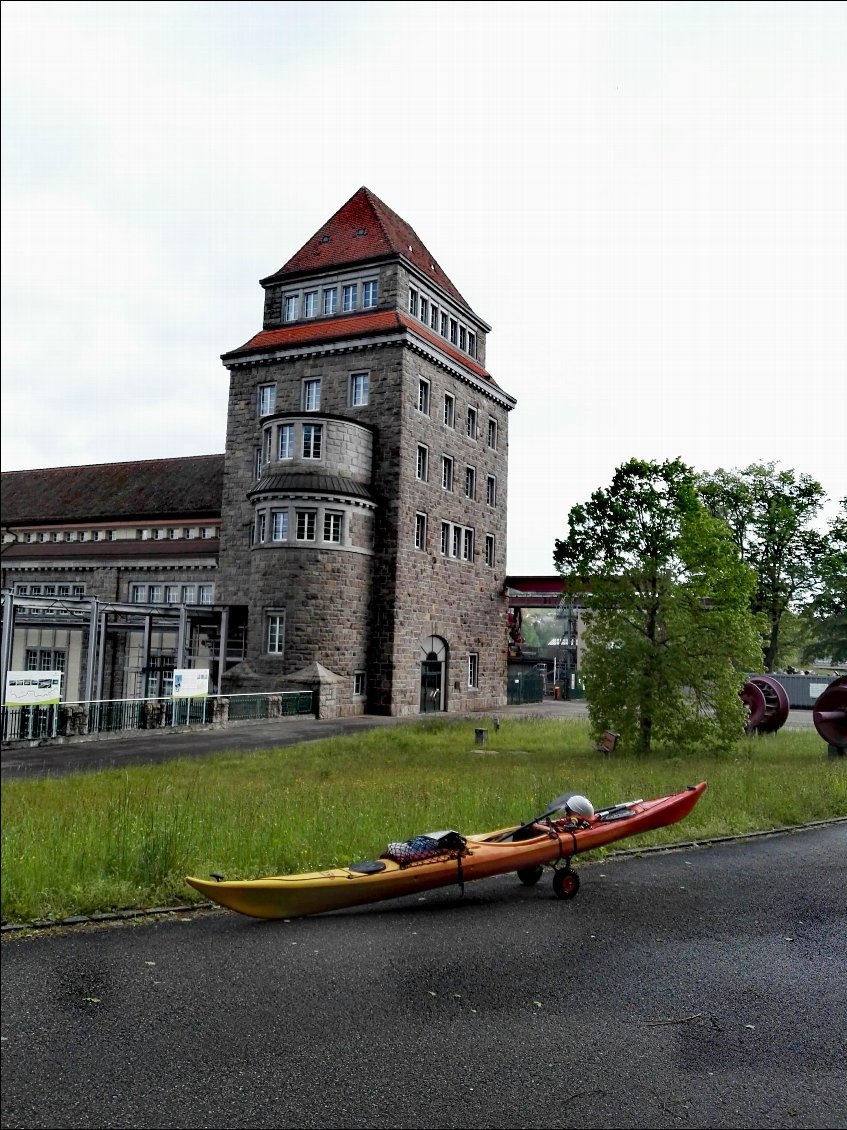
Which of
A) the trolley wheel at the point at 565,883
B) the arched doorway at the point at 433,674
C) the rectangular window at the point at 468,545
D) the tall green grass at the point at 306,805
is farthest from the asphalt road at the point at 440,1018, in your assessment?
the rectangular window at the point at 468,545

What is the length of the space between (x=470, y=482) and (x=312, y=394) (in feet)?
29.4

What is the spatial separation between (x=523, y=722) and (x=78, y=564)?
27.5m

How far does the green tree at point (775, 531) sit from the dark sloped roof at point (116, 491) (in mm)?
29279

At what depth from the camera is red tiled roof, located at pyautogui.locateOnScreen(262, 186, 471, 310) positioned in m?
38.9

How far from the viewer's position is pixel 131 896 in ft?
27.2

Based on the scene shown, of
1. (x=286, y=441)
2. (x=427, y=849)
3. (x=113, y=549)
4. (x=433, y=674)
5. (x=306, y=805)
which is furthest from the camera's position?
(x=113, y=549)

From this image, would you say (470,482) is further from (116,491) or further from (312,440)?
(116,491)

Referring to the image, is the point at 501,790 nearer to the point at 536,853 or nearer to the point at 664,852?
the point at 664,852

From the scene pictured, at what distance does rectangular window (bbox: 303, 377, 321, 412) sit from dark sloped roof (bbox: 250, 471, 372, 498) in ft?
16.1

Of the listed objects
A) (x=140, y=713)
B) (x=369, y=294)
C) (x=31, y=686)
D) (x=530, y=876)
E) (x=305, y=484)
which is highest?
(x=369, y=294)

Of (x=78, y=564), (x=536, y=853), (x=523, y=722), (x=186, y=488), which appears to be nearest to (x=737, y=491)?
(x=523, y=722)

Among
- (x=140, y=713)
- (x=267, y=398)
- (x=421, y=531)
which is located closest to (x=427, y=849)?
(x=140, y=713)

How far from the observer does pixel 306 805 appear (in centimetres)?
1259

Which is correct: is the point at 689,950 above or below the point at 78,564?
below
